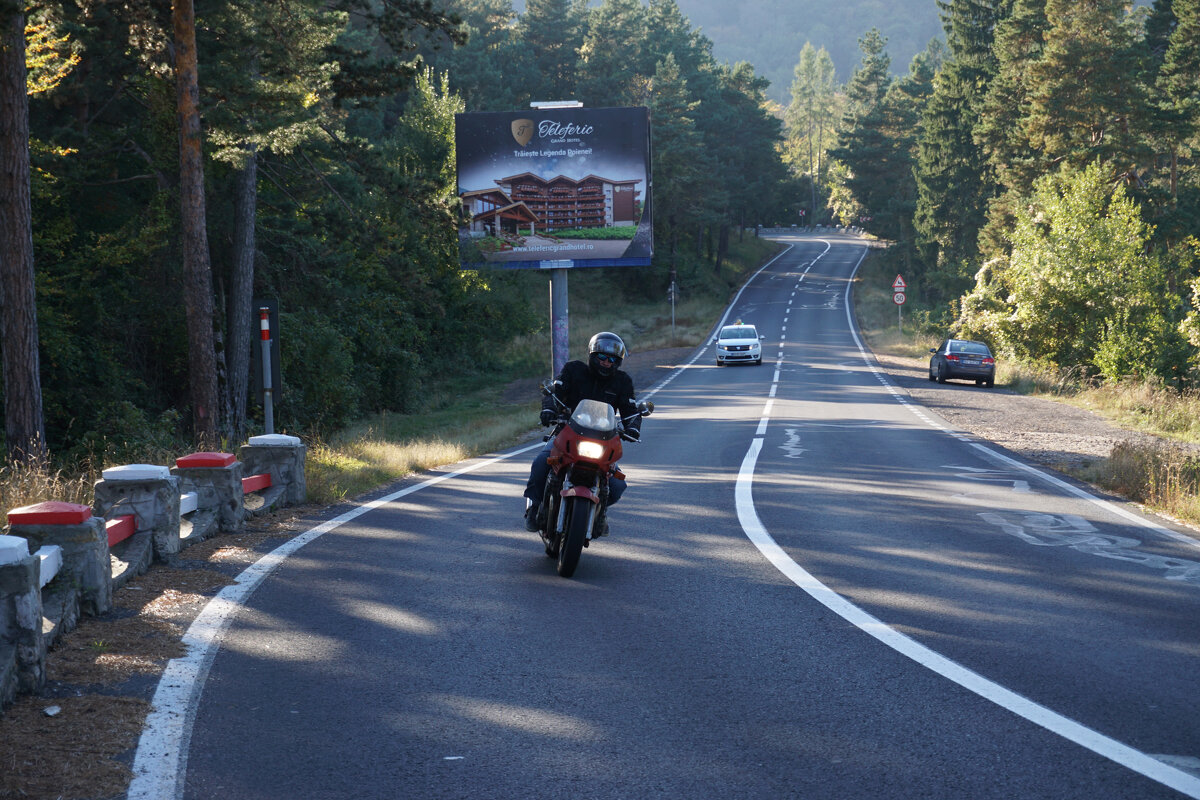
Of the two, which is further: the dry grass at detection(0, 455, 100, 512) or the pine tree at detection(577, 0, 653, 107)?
Answer: the pine tree at detection(577, 0, 653, 107)

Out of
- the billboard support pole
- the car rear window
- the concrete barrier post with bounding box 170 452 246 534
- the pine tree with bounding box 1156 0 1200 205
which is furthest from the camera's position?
the pine tree with bounding box 1156 0 1200 205

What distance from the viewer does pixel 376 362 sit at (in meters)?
36.2

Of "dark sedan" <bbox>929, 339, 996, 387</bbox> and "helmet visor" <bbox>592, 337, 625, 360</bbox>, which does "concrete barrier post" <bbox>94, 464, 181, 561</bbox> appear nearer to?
"helmet visor" <bbox>592, 337, 625, 360</bbox>

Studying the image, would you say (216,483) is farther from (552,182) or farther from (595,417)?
(552,182)

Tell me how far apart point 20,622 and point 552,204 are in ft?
93.8

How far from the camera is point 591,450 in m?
7.59

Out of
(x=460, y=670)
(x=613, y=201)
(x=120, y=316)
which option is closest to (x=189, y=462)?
(x=460, y=670)

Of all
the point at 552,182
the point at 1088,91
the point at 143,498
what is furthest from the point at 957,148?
the point at 143,498

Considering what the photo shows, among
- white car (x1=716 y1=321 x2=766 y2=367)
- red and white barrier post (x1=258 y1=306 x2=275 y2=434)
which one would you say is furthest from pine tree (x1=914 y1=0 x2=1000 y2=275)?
red and white barrier post (x1=258 y1=306 x2=275 y2=434)

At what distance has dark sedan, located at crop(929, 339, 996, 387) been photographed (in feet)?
114

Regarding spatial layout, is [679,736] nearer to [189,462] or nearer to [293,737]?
[293,737]

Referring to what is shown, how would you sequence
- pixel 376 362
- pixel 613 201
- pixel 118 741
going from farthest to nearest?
pixel 376 362 → pixel 613 201 → pixel 118 741

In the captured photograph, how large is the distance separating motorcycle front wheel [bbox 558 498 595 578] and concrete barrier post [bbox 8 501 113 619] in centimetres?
301

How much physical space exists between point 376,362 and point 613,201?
32.2 ft
